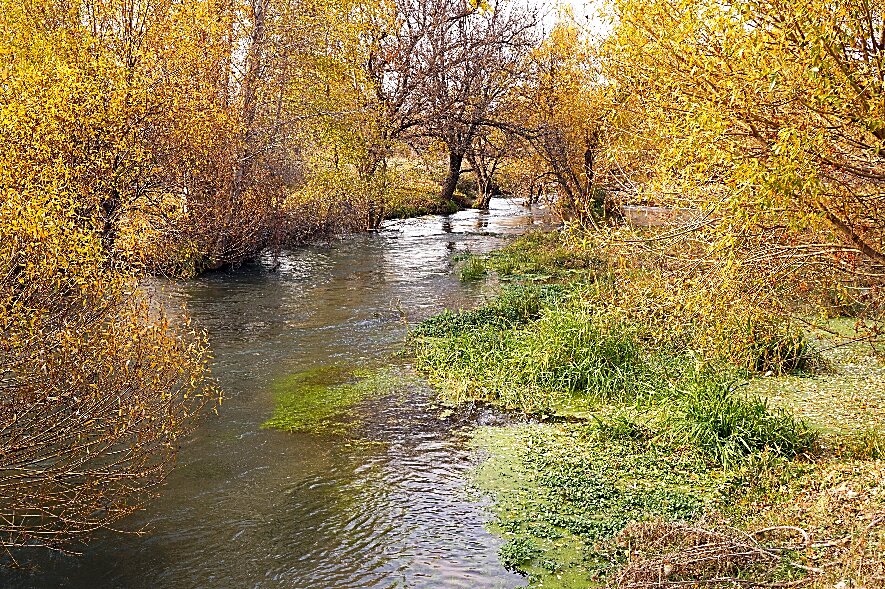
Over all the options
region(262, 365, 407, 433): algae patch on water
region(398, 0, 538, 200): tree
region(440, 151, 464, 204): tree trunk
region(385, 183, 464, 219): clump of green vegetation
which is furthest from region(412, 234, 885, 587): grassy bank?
region(440, 151, 464, 204): tree trunk

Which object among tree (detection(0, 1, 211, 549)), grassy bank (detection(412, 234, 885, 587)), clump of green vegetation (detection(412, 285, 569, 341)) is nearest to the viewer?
grassy bank (detection(412, 234, 885, 587))

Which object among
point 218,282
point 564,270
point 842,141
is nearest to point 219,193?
point 218,282

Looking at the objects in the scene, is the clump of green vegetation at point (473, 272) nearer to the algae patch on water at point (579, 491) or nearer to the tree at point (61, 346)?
the algae patch on water at point (579, 491)

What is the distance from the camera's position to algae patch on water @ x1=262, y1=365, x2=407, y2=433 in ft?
29.8

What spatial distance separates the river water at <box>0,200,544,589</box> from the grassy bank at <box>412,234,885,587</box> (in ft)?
1.43

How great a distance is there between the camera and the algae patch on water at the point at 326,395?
9.09m

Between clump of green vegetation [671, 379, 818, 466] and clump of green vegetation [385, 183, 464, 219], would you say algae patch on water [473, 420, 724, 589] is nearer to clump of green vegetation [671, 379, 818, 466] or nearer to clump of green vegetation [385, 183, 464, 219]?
clump of green vegetation [671, 379, 818, 466]

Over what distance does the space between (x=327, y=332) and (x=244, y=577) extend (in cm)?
762

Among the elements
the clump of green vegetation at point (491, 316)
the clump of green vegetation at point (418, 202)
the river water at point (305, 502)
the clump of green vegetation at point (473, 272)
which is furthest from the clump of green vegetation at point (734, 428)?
the clump of green vegetation at point (418, 202)

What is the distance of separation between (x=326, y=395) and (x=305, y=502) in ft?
9.98

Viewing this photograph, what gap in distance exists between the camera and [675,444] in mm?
7691

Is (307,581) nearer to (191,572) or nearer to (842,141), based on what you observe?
(191,572)

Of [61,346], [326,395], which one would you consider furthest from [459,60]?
[61,346]

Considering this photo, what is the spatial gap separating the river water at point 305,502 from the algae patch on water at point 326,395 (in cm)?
15
